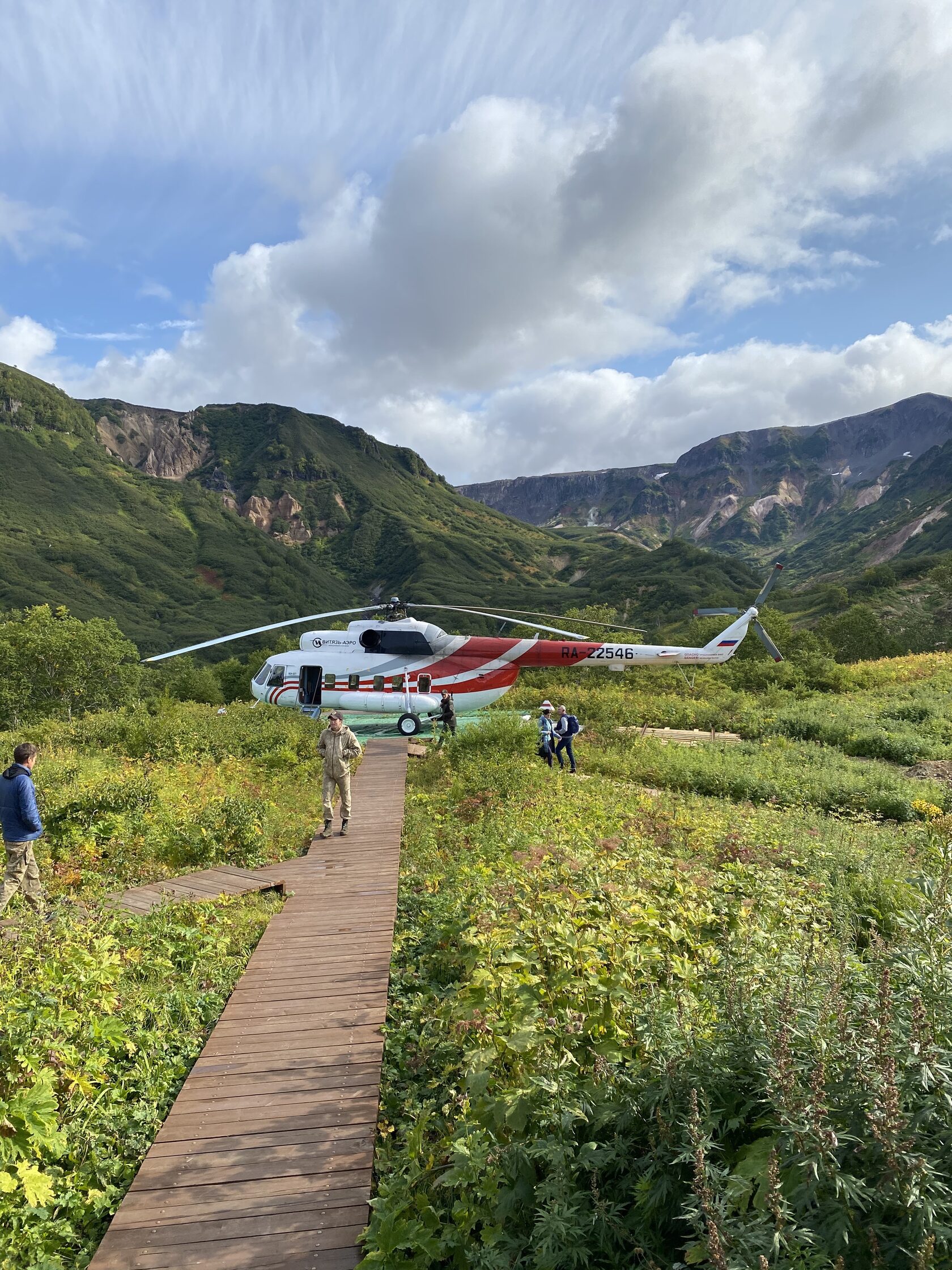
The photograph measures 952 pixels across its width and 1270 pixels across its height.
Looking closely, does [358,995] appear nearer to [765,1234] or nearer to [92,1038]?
[92,1038]

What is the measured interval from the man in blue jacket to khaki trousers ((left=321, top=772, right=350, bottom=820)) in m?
3.81

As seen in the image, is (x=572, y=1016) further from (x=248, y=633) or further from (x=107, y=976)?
(x=248, y=633)

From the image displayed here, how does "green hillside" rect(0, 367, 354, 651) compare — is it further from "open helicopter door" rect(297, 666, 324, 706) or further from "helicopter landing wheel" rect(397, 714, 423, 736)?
"helicopter landing wheel" rect(397, 714, 423, 736)

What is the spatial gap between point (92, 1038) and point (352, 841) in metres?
4.95

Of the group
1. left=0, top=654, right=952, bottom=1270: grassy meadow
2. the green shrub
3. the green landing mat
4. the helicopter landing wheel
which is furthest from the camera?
the helicopter landing wheel

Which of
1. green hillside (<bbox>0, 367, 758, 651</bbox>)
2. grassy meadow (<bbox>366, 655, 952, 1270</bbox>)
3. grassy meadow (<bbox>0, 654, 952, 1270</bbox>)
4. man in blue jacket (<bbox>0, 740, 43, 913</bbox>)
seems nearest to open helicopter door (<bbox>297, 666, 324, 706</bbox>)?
grassy meadow (<bbox>0, 654, 952, 1270</bbox>)

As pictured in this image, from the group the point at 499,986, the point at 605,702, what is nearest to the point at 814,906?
the point at 499,986

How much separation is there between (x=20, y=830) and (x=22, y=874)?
478 mm

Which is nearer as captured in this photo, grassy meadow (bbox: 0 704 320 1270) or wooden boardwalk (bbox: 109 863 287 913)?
grassy meadow (bbox: 0 704 320 1270)

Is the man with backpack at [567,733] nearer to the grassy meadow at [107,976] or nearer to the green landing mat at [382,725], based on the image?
the green landing mat at [382,725]

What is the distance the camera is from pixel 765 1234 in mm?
1955

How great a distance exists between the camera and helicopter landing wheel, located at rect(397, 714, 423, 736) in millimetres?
18047

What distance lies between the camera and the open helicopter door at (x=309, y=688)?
721 inches

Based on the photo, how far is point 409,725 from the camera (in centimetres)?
1805
